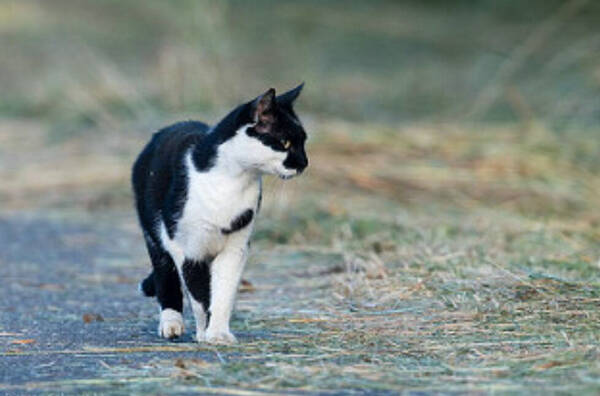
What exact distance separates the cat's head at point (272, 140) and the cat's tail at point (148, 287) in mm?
838

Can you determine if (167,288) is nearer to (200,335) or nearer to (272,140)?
(200,335)

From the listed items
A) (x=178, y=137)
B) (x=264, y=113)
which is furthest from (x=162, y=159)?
(x=264, y=113)

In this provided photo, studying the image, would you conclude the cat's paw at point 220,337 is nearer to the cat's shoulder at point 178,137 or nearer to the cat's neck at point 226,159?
the cat's neck at point 226,159

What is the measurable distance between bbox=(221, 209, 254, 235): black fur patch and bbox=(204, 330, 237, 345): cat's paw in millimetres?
323

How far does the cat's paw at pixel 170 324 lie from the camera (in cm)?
402

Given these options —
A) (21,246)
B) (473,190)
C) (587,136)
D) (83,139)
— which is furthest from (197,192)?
(83,139)

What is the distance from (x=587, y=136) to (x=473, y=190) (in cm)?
108

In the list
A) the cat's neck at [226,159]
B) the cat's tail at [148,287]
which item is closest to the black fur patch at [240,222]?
the cat's neck at [226,159]

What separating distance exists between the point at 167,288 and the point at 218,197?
1.62 ft

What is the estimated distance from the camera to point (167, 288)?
165 inches

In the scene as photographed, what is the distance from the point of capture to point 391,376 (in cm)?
325

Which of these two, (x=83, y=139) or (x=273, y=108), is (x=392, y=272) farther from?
(x=83, y=139)

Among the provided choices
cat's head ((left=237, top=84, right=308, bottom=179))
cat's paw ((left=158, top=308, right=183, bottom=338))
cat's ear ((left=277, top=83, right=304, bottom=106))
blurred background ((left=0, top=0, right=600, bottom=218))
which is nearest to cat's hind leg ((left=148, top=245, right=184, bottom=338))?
cat's paw ((left=158, top=308, right=183, bottom=338))

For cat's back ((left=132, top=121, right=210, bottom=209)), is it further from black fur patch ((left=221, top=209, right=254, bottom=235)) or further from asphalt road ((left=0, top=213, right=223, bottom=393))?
asphalt road ((left=0, top=213, right=223, bottom=393))
